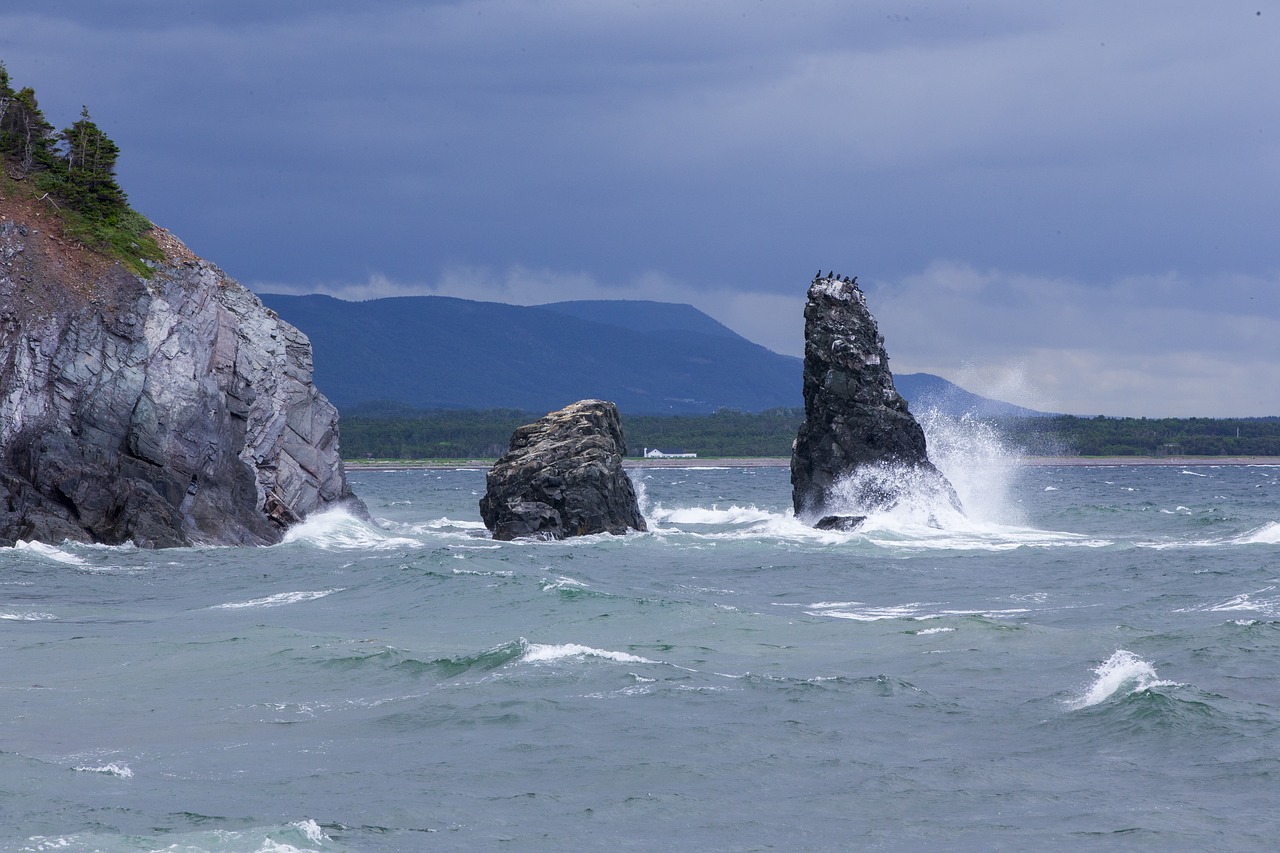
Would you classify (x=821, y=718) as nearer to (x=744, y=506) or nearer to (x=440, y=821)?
(x=440, y=821)

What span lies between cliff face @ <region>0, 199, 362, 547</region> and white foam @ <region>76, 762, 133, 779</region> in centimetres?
2840

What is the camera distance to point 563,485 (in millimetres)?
50969

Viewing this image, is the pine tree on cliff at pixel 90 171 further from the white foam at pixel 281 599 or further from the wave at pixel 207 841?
the wave at pixel 207 841

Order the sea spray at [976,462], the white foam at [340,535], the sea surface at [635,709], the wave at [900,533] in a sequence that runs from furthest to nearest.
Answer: the sea spray at [976,462], the white foam at [340,535], the wave at [900,533], the sea surface at [635,709]

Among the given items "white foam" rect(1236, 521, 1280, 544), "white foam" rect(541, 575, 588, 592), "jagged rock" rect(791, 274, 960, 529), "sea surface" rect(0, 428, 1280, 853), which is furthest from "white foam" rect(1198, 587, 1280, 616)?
"jagged rock" rect(791, 274, 960, 529)

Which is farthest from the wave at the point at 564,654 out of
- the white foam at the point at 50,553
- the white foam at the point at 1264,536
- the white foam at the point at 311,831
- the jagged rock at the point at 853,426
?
the jagged rock at the point at 853,426

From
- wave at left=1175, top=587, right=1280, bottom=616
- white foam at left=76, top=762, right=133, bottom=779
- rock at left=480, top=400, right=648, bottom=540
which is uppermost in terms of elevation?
rock at left=480, top=400, right=648, bottom=540

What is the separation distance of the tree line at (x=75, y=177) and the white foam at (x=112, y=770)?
37.3 metres

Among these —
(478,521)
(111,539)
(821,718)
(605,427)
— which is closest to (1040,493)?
(478,521)

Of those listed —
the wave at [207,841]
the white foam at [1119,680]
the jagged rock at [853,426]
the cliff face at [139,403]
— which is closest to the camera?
the wave at [207,841]

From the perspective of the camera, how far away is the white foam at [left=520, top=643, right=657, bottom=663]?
834 inches

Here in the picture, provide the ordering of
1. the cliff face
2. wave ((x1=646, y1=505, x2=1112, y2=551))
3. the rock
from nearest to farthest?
the cliff face, wave ((x1=646, y1=505, x2=1112, y2=551)), the rock

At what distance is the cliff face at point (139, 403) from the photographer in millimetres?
42781

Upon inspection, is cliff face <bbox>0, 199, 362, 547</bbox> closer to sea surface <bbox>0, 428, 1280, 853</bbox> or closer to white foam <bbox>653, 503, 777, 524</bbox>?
sea surface <bbox>0, 428, 1280, 853</bbox>
